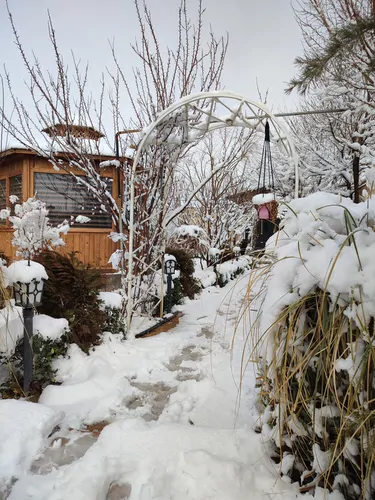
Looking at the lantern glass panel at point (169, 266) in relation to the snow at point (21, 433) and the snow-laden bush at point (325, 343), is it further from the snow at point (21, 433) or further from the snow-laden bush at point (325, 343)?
the snow-laden bush at point (325, 343)

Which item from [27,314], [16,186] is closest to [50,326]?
[27,314]

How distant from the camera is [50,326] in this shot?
2568 millimetres

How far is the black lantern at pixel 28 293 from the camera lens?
2217 millimetres

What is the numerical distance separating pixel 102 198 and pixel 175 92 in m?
1.80

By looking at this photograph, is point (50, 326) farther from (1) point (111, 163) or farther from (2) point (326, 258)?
(1) point (111, 163)

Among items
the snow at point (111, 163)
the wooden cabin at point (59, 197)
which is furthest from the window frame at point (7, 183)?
the snow at point (111, 163)

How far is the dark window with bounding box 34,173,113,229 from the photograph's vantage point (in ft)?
25.1

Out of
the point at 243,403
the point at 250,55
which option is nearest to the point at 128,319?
the point at 243,403

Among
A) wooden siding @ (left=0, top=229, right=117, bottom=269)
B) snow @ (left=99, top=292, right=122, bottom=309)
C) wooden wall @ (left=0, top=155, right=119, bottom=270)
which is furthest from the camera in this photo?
wooden siding @ (left=0, top=229, right=117, bottom=269)

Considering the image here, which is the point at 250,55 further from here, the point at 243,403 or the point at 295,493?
the point at 295,493

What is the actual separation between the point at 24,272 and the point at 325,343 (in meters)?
2.01

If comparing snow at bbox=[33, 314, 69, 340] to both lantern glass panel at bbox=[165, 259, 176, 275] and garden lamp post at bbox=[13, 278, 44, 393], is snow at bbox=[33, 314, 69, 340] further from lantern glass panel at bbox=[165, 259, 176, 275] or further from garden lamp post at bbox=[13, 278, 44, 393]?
lantern glass panel at bbox=[165, 259, 176, 275]

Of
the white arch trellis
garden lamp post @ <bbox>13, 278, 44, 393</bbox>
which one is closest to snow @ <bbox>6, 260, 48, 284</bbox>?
garden lamp post @ <bbox>13, 278, 44, 393</bbox>

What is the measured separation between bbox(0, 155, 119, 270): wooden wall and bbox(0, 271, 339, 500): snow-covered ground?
5.24 metres
